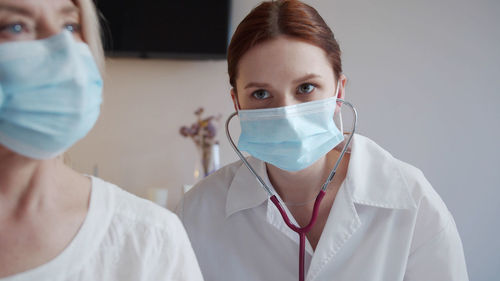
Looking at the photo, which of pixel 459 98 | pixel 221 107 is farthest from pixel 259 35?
pixel 459 98

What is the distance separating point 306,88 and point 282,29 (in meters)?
0.15

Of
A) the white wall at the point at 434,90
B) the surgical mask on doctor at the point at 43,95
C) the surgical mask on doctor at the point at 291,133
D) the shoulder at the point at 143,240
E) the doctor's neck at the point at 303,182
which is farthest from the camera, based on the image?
the white wall at the point at 434,90

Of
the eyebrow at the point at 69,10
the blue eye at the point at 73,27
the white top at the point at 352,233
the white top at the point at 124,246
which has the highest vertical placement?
the eyebrow at the point at 69,10

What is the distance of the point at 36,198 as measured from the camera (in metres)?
0.70

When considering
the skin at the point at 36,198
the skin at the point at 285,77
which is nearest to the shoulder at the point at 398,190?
the skin at the point at 285,77

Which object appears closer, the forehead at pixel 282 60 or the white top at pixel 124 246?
the white top at pixel 124 246

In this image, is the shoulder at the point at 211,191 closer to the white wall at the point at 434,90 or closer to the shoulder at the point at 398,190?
the shoulder at the point at 398,190

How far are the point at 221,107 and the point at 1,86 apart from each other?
174 cm

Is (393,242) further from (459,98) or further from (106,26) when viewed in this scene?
(106,26)

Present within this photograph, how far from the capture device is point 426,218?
1108 millimetres

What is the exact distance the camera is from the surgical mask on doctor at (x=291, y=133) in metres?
1.04

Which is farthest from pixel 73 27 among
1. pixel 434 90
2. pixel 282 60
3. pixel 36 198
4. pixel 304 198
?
pixel 434 90

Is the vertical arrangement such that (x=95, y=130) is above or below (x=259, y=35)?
below

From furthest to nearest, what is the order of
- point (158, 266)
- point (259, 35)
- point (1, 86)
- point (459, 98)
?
point (459, 98) < point (259, 35) < point (158, 266) < point (1, 86)
